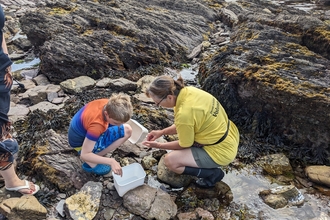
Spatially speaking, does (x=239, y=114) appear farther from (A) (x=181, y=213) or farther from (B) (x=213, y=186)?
(A) (x=181, y=213)

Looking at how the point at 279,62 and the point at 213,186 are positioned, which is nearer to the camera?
the point at 213,186

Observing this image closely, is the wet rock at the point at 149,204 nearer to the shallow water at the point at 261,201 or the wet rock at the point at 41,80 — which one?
the shallow water at the point at 261,201

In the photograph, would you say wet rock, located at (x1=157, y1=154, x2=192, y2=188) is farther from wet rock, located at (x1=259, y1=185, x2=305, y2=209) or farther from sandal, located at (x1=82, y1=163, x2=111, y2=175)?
wet rock, located at (x1=259, y1=185, x2=305, y2=209)

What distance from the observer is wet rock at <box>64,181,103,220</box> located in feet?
11.7

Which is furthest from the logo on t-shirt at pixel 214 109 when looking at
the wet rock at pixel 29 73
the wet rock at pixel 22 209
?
the wet rock at pixel 29 73

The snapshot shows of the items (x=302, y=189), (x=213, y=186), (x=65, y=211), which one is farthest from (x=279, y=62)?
(x=65, y=211)

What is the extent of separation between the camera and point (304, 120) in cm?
490

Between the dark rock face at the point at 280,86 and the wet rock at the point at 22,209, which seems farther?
the dark rock face at the point at 280,86

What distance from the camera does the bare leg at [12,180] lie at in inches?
140

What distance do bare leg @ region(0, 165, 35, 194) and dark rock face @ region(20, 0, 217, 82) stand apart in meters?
3.82

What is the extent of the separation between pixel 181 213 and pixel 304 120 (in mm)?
2588

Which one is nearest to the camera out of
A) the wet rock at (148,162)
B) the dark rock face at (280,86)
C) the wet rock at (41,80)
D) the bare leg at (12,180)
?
the bare leg at (12,180)

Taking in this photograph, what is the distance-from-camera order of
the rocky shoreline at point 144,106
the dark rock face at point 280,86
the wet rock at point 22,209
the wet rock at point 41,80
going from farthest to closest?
the wet rock at point 41,80 → the dark rock face at point 280,86 → the rocky shoreline at point 144,106 → the wet rock at point 22,209

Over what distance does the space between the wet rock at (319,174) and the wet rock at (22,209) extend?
3.64 m
